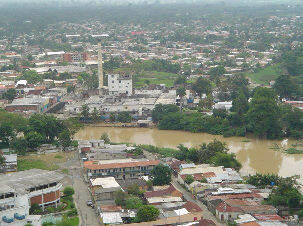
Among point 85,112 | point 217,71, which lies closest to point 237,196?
point 85,112

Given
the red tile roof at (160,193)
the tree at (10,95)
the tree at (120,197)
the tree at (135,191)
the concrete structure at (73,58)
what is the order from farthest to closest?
the concrete structure at (73,58) < the tree at (10,95) < the tree at (135,191) < the red tile roof at (160,193) < the tree at (120,197)

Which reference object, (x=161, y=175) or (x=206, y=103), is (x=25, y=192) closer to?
(x=161, y=175)

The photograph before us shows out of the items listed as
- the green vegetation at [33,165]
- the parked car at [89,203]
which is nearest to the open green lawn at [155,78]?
the green vegetation at [33,165]

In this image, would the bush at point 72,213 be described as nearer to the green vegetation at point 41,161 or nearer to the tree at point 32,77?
the green vegetation at point 41,161

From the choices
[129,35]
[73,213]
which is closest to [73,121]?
[73,213]

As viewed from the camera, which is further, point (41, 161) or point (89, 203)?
point (41, 161)

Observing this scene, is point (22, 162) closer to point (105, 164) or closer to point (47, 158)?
point (47, 158)
